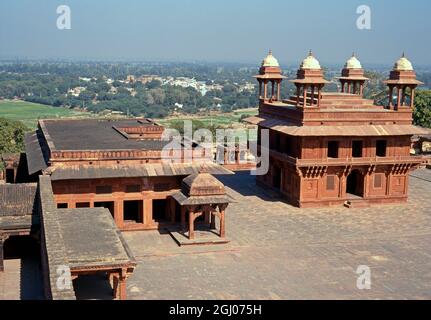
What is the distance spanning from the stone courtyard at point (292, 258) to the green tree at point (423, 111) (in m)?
26.4

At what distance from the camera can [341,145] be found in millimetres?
33094

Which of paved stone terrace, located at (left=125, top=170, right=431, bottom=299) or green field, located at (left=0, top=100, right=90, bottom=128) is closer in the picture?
paved stone terrace, located at (left=125, top=170, right=431, bottom=299)

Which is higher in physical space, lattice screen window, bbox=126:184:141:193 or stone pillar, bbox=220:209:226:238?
lattice screen window, bbox=126:184:141:193

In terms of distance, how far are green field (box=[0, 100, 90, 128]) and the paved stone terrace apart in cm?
9880

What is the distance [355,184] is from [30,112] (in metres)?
123

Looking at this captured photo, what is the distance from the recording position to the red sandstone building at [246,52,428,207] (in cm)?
3250

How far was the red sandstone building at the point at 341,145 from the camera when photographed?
1280 inches

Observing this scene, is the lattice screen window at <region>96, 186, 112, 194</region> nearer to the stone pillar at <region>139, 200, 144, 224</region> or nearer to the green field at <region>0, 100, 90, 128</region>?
the stone pillar at <region>139, 200, 144, 224</region>

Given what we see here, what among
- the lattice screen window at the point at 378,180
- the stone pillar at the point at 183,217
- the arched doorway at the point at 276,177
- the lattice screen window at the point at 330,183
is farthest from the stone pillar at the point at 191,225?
the lattice screen window at the point at 378,180

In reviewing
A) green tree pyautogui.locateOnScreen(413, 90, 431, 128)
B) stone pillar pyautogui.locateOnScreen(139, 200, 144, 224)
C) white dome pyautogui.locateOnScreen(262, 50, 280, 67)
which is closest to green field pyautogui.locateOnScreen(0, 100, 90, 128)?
green tree pyautogui.locateOnScreen(413, 90, 431, 128)

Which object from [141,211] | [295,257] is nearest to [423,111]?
[295,257]
